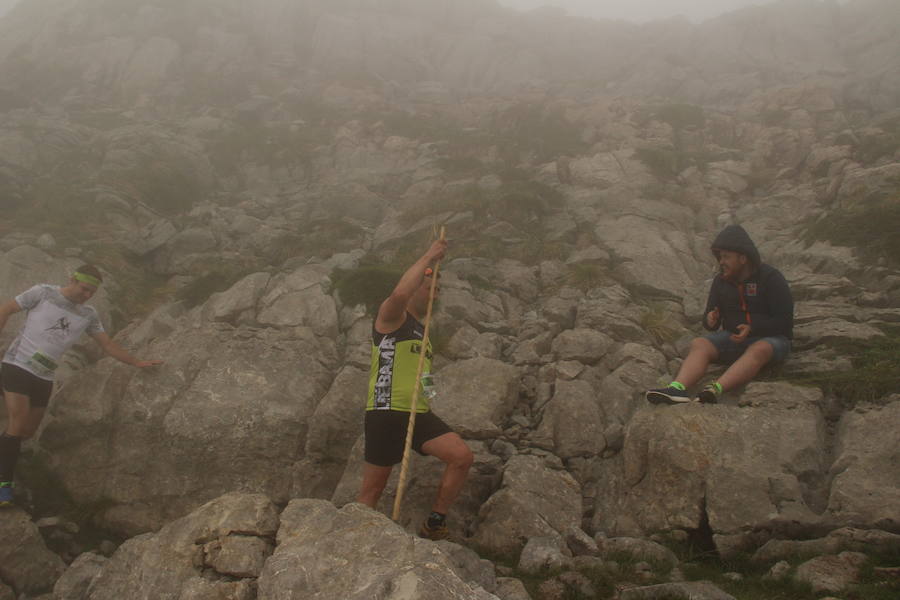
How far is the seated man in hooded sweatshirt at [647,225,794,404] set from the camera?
827cm

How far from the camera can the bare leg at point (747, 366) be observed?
8.02m

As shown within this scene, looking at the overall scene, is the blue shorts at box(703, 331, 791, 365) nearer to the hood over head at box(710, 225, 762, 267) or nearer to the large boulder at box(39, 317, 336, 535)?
the hood over head at box(710, 225, 762, 267)

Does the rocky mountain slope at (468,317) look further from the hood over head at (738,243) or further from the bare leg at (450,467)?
the hood over head at (738,243)

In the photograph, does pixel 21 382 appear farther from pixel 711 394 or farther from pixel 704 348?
pixel 704 348

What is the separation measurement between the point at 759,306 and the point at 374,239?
39.1ft

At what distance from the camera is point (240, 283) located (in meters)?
13.4

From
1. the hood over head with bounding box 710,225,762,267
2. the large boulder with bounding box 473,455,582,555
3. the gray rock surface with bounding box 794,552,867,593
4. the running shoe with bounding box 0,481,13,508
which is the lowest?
A: the running shoe with bounding box 0,481,13,508

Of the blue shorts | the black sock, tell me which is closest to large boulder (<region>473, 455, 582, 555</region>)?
the blue shorts

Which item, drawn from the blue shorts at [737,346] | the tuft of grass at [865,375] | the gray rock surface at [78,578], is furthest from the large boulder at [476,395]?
the gray rock surface at [78,578]

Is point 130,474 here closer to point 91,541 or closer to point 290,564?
point 91,541

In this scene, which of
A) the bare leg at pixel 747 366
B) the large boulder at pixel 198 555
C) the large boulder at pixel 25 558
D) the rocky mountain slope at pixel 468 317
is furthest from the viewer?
the bare leg at pixel 747 366

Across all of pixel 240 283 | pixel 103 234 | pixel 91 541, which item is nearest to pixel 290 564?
pixel 91 541

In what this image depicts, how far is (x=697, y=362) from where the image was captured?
8383 millimetres

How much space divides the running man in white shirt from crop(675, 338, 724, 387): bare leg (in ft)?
32.7
